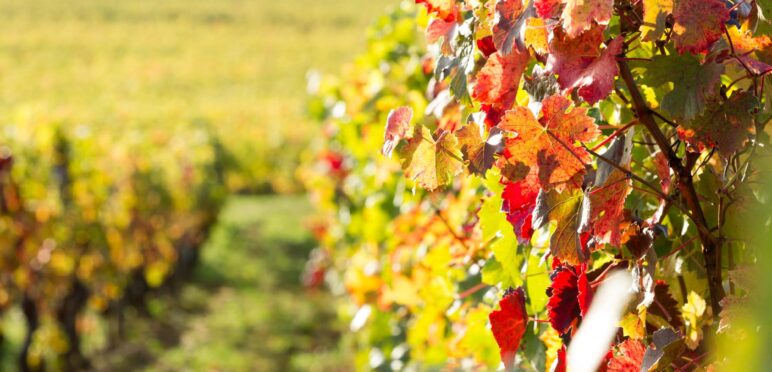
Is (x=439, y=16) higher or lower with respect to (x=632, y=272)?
higher

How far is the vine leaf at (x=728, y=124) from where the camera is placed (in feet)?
3.02

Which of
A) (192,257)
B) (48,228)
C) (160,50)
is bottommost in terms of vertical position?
(192,257)

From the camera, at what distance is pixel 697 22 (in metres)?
0.89

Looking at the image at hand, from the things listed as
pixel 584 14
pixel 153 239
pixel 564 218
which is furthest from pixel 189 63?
pixel 584 14

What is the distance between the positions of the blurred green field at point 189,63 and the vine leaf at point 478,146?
18.3 m

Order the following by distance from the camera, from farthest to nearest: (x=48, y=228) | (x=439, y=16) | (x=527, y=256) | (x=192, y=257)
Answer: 1. (x=192, y=257)
2. (x=48, y=228)
3. (x=527, y=256)
4. (x=439, y=16)

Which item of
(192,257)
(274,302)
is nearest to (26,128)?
(274,302)

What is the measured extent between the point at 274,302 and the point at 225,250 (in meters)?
4.78

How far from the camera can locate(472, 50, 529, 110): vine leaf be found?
3.46 feet

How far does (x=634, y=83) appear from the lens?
38.5 inches

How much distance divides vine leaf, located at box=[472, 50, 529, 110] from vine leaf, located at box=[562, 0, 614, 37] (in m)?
0.19

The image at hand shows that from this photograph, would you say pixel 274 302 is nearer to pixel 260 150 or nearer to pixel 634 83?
pixel 260 150

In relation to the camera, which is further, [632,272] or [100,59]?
[100,59]

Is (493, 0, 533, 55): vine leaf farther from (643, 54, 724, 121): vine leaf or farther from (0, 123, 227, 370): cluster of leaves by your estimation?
(0, 123, 227, 370): cluster of leaves
